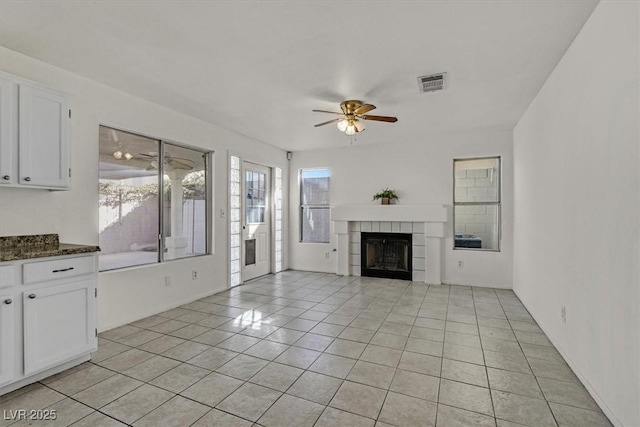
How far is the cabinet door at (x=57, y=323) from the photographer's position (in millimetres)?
2184

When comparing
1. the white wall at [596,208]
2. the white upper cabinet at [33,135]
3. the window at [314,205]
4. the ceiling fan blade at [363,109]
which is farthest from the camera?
the window at [314,205]

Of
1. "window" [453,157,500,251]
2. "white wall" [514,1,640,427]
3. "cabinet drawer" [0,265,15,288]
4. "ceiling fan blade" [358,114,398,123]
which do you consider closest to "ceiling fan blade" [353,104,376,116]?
"ceiling fan blade" [358,114,398,123]

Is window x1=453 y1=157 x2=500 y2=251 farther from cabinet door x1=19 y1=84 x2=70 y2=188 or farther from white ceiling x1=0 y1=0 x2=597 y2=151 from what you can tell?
cabinet door x1=19 y1=84 x2=70 y2=188

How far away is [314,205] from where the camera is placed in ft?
21.3

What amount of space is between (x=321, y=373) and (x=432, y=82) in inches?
112

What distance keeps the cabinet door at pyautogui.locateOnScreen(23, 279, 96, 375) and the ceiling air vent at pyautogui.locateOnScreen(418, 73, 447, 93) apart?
137 inches

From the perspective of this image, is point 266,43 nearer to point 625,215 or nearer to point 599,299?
point 625,215

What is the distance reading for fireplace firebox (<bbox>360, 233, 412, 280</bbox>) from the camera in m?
5.61

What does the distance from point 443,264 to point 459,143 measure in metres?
2.06

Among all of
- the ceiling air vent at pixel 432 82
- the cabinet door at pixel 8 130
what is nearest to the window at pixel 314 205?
the ceiling air vent at pixel 432 82

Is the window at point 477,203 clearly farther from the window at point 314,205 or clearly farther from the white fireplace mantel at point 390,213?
the window at point 314,205

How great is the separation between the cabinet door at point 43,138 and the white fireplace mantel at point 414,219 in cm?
418

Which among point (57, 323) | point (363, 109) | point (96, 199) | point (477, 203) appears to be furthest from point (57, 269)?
point (477, 203)

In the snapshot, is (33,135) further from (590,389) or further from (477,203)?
(477,203)
